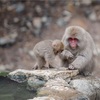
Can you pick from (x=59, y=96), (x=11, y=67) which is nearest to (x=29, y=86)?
(x=59, y=96)

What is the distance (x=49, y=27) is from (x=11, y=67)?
2640mm

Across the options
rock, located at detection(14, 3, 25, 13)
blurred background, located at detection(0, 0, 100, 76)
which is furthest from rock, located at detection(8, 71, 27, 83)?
rock, located at detection(14, 3, 25, 13)

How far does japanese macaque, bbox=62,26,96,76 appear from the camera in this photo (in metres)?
8.49

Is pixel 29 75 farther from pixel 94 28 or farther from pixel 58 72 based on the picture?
pixel 94 28

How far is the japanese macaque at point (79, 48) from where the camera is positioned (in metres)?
8.49

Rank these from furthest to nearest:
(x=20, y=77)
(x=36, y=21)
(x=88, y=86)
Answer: (x=36, y=21), (x=20, y=77), (x=88, y=86)

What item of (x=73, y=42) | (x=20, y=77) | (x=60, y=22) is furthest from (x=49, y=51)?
(x=60, y=22)

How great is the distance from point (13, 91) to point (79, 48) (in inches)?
73.7

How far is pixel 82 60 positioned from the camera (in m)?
8.55

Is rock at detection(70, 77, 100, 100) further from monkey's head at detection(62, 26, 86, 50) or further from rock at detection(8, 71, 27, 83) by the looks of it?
monkey's head at detection(62, 26, 86, 50)

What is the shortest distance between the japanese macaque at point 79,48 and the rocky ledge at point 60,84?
1.88 ft

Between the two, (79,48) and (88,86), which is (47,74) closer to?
(88,86)

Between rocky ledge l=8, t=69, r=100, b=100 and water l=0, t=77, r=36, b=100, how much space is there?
0.10 meters

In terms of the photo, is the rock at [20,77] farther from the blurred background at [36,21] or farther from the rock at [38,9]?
the rock at [38,9]
